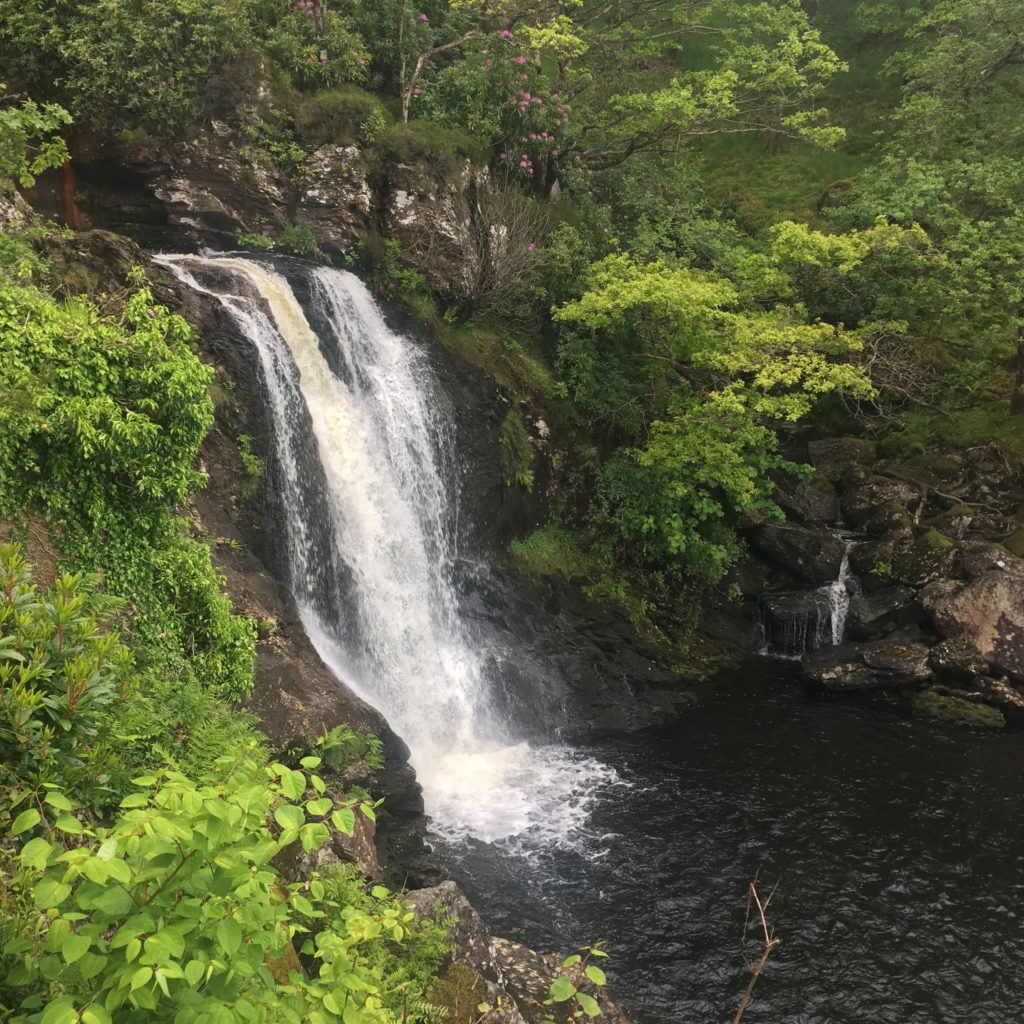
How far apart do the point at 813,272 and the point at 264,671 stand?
15.0 metres

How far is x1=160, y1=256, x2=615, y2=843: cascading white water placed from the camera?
11.0 meters

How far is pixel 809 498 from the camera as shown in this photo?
17781 millimetres

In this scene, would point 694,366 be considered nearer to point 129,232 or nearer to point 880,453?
point 880,453

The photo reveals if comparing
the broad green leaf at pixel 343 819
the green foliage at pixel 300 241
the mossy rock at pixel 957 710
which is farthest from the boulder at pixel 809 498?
the broad green leaf at pixel 343 819

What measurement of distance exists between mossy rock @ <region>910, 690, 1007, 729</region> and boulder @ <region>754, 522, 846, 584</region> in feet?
11.3

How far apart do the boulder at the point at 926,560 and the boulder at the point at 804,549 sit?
125 cm

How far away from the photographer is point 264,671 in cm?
883

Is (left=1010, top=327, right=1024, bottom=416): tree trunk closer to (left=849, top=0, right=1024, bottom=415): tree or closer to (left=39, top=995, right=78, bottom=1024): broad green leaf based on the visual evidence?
(left=849, top=0, right=1024, bottom=415): tree

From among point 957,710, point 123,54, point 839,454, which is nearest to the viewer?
point 123,54

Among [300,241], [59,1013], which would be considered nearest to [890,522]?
[300,241]

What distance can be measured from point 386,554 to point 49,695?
882 centimetres

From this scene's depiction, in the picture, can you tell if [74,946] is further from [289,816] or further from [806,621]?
[806,621]

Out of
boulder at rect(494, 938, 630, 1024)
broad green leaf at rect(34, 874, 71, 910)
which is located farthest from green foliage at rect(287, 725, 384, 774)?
broad green leaf at rect(34, 874, 71, 910)

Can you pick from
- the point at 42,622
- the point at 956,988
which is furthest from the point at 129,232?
the point at 956,988
